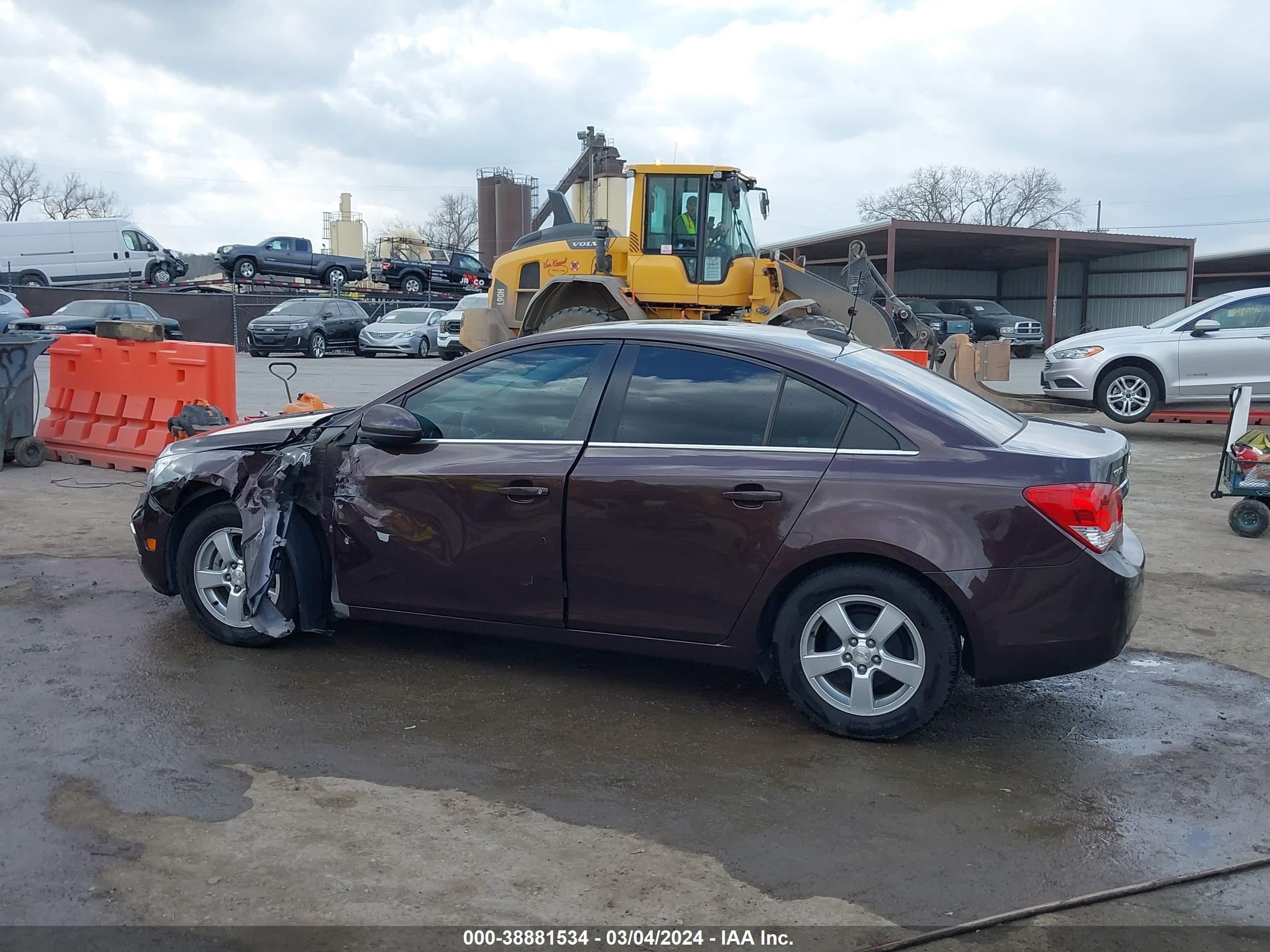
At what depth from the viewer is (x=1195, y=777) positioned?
4.22 metres

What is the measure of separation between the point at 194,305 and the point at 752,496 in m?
31.3

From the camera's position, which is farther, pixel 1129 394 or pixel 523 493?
pixel 1129 394

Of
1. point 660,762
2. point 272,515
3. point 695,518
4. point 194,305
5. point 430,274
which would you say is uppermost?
point 430,274

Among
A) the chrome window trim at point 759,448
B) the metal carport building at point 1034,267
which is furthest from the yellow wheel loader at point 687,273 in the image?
the metal carport building at point 1034,267

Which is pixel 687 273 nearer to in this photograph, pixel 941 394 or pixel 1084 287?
pixel 941 394

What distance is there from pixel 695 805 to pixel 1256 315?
1255 centimetres

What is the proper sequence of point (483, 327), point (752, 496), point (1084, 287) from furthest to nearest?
1. point (1084, 287)
2. point (483, 327)
3. point (752, 496)

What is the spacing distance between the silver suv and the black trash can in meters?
12.0

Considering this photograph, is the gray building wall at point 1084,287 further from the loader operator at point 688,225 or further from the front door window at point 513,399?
the front door window at point 513,399

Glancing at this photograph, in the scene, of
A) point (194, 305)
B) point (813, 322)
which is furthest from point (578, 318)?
point (194, 305)

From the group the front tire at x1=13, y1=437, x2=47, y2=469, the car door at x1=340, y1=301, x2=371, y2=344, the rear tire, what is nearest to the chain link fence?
the car door at x1=340, y1=301, x2=371, y2=344

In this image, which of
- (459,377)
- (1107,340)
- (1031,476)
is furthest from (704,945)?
(1107,340)

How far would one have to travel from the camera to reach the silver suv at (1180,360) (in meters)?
13.6

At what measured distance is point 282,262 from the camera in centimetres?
3772
